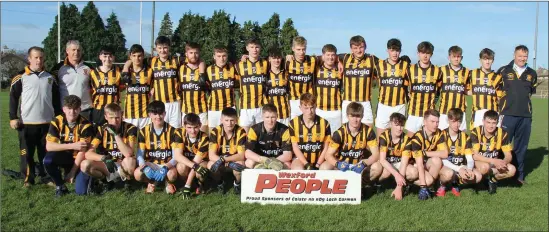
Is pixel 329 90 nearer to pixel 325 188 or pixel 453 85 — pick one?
pixel 453 85

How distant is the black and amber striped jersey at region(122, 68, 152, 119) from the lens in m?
5.73

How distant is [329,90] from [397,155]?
1277 mm

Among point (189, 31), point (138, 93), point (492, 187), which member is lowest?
point (492, 187)

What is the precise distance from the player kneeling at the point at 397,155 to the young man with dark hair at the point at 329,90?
991 millimetres

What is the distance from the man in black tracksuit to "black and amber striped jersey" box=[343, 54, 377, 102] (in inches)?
70.9

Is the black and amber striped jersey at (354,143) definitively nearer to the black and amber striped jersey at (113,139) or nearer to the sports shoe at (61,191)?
the black and amber striped jersey at (113,139)

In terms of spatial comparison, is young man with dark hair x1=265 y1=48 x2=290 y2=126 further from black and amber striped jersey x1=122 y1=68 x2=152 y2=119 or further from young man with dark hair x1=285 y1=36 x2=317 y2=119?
black and amber striped jersey x1=122 y1=68 x2=152 y2=119

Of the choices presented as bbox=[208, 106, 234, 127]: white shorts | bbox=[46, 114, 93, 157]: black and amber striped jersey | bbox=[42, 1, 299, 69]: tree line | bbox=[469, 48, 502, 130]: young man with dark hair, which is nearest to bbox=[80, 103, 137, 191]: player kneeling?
bbox=[46, 114, 93, 157]: black and amber striped jersey

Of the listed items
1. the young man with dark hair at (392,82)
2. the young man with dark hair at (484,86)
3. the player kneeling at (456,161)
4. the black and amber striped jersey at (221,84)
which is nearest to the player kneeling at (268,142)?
the black and amber striped jersey at (221,84)

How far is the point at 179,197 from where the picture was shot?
15.5 feet

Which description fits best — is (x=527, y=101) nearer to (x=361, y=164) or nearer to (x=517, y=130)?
(x=517, y=130)

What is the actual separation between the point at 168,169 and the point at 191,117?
23.7 inches

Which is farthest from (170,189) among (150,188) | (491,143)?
(491,143)

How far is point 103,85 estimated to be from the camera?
5.61 metres
